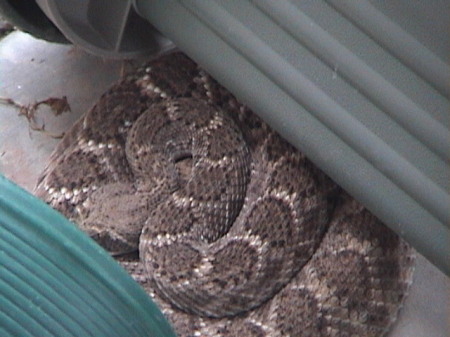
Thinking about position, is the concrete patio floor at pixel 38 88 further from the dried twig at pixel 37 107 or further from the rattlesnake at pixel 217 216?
the rattlesnake at pixel 217 216

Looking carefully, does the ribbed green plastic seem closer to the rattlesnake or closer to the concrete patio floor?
the rattlesnake

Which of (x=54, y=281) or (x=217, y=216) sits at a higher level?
(x=54, y=281)

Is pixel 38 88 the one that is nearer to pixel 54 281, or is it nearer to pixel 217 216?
pixel 217 216

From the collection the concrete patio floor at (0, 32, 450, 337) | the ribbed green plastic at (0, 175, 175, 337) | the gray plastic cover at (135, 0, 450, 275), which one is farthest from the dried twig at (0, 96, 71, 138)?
the ribbed green plastic at (0, 175, 175, 337)

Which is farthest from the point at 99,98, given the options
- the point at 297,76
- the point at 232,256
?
the point at 297,76

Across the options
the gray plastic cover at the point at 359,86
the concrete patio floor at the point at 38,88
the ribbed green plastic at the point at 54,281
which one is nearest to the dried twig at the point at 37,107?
the concrete patio floor at the point at 38,88

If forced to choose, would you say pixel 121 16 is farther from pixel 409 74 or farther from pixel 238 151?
pixel 409 74

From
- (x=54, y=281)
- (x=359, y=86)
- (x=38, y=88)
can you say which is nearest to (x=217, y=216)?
(x=359, y=86)
